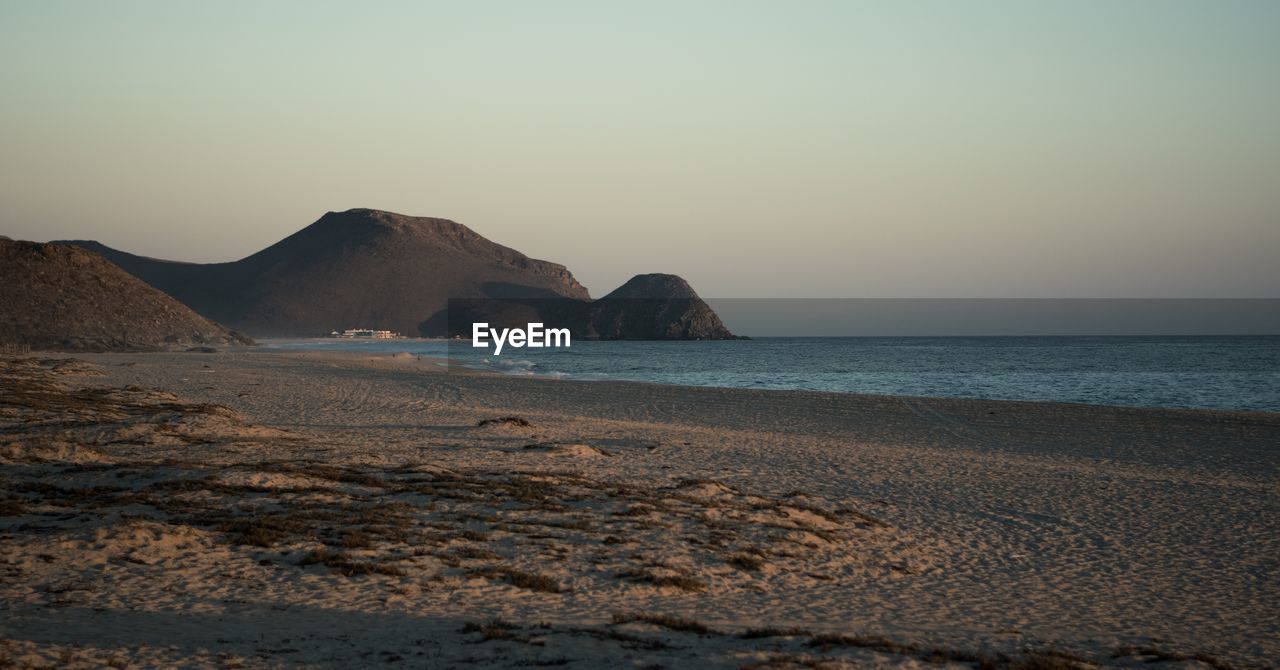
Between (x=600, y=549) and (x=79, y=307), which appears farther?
(x=79, y=307)

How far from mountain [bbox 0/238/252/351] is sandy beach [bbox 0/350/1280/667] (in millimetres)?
57239

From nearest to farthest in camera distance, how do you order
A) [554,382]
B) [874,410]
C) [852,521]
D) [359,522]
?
[359,522]
[852,521]
[874,410]
[554,382]

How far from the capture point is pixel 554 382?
48.2 meters

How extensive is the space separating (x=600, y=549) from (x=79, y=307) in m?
80.6

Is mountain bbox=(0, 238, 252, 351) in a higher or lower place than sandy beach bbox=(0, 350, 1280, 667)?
higher

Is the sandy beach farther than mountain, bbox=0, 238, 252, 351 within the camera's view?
No

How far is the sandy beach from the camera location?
7746mm

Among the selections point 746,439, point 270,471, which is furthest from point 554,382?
point 270,471

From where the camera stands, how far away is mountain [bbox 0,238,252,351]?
7125 centimetres

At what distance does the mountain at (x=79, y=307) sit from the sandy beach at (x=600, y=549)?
2254 inches

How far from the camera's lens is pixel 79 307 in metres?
77.1

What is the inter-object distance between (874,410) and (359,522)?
25.6m

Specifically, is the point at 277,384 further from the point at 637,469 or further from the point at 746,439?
the point at 637,469

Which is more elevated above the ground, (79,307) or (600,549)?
(79,307)
